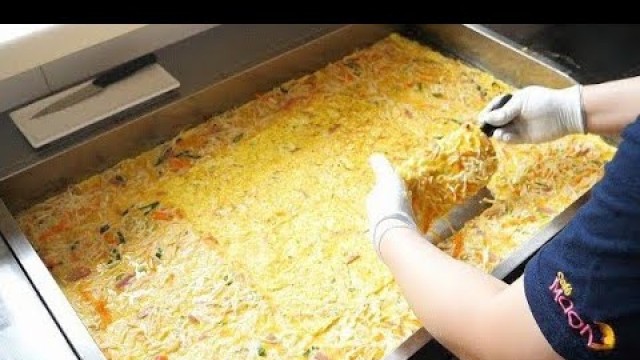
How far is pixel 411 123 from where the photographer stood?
6.03 ft

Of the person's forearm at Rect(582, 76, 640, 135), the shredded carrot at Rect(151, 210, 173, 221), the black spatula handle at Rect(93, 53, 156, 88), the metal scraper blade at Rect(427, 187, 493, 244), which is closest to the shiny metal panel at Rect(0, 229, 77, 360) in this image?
the shredded carrot at Rect(151, 210, 173, 221)

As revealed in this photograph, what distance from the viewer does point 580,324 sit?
92 cm

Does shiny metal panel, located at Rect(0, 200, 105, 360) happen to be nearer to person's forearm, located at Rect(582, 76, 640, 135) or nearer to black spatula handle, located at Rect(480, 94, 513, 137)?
black spatula handle, located at Rect(480, 94, 513, 137)

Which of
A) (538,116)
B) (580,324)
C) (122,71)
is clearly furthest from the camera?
(122,71)

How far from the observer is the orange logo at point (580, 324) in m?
0.90

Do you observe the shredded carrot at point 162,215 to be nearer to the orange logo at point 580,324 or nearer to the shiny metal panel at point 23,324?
the shiny metal panel at point 23,324

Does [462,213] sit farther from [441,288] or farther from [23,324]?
[23,324]

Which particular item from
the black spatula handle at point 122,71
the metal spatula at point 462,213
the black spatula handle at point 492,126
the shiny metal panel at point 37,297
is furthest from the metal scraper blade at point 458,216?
the black spatula handle at point 122,71

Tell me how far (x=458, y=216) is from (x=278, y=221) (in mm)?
438

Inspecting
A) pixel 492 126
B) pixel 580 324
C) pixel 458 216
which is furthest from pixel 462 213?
pixel 580 324

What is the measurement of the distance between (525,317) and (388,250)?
37 cm

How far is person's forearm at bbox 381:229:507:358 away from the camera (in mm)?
1159

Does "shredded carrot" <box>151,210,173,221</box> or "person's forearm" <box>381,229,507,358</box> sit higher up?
"person's forearm" <box>381,229,507,358</box>

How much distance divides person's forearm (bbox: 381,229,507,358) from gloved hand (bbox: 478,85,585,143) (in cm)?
48
